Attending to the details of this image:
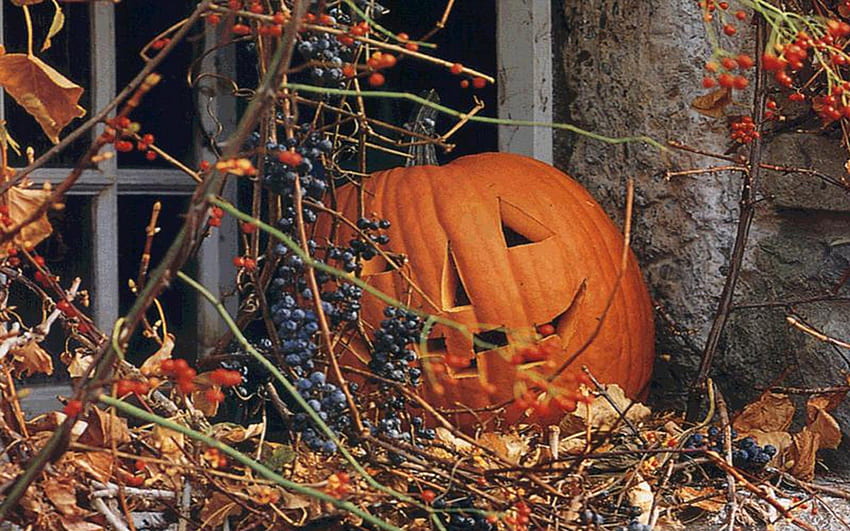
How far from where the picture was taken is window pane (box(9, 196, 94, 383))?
1576 millimetres

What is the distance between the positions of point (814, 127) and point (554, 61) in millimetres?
435

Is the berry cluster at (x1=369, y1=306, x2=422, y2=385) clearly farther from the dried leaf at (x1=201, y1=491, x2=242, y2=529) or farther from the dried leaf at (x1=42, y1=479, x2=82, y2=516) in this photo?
the dried leaf at (x1=42, y1=479, x2=82, y2=516)

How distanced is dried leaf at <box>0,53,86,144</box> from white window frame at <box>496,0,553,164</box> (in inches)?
33.0

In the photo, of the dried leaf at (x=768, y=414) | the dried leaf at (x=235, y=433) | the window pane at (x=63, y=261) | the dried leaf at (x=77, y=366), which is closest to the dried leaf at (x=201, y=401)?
the dried leaf at (x=235, y=433)

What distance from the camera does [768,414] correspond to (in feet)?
4.60

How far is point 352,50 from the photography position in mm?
1267

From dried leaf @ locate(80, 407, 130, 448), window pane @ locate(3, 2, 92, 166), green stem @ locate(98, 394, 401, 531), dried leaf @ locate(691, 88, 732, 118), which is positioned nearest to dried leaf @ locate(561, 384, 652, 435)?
dried leaf @ locate(691, 88, 732, 118)

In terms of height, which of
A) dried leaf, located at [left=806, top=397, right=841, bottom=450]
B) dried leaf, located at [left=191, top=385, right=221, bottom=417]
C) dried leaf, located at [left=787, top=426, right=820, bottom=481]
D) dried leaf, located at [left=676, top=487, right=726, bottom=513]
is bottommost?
dried leaf, located at [left=676, top=487, right=726, bottom=513]

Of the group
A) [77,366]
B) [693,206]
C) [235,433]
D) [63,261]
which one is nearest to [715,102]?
[693,206]

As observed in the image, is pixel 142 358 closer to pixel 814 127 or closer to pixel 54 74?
pixel 54 74

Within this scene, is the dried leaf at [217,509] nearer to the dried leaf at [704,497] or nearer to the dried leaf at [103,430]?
the dried leaf at [103,430]

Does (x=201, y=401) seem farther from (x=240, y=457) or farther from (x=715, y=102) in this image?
(x=715, y=102)

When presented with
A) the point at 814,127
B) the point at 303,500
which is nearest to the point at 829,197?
the point at 814,127

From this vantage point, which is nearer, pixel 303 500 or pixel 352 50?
pixel 303 500
